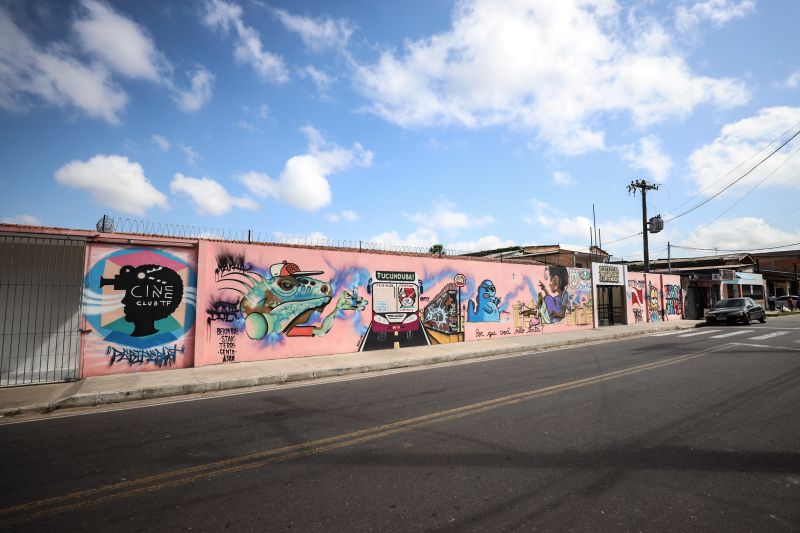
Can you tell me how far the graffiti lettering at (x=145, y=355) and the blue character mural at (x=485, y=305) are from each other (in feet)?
34.4

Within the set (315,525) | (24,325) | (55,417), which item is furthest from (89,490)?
(24,325)

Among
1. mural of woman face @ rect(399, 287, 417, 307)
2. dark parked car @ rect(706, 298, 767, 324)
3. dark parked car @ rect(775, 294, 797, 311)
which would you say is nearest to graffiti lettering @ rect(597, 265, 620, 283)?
dark parked car @ rect(706, 298, 767, 324)

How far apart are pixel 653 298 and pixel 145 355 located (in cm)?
2870

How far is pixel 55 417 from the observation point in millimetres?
6195

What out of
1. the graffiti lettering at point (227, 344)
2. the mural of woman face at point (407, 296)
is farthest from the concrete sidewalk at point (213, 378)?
the mural of woman face at point (407, 296)

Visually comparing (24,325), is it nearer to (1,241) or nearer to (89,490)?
(1,241)

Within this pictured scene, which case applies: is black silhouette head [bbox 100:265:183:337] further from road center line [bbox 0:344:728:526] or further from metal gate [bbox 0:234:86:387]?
road center line [bbox 0:344:728:526]

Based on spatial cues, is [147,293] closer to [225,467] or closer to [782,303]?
[225,467]

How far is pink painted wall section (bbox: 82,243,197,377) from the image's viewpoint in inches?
359

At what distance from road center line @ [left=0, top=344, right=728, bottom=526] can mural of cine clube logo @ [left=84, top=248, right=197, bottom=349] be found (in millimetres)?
6858

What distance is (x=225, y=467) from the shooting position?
4.05 meters

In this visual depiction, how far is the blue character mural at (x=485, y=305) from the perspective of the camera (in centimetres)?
1619

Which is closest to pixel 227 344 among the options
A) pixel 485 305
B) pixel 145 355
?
pixel 145 355

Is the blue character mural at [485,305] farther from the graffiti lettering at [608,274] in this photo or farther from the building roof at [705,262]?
the building roof at [705,262]
